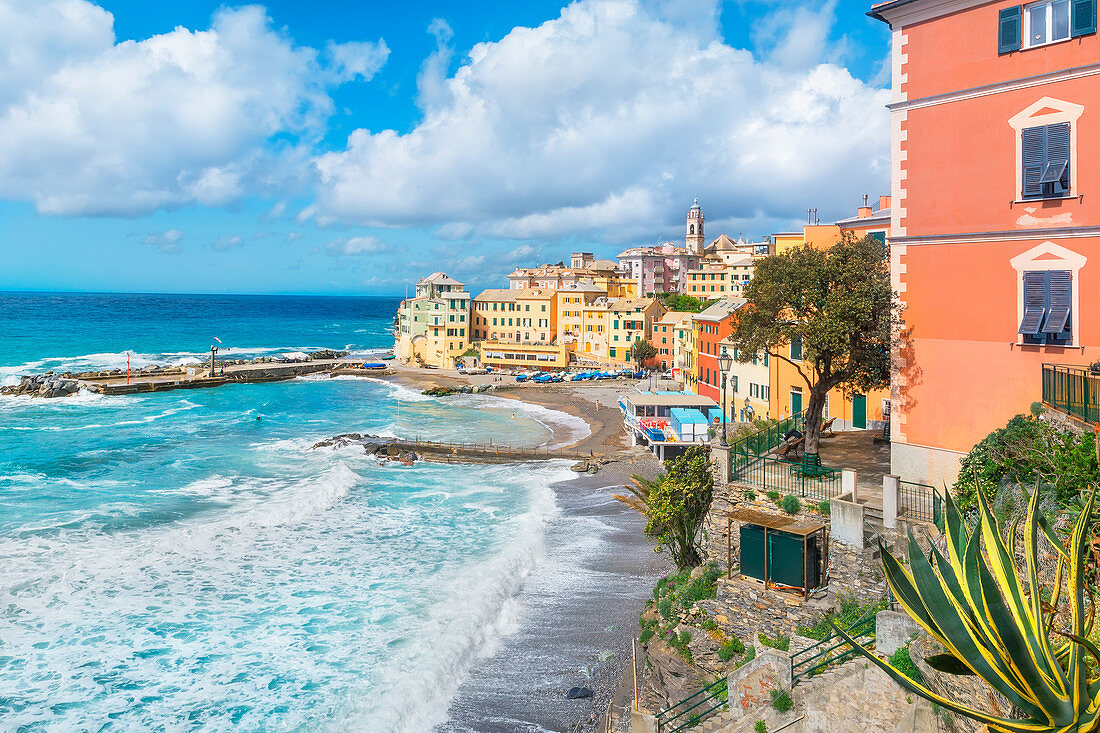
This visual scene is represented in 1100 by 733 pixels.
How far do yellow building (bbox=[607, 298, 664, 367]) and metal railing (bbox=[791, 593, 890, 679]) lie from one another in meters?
73.3

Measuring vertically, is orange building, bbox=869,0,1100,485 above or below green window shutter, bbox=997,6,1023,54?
below

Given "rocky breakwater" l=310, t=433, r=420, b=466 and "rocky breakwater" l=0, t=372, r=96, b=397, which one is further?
"rocky breakwater" l=0, t=372, r=96, b=397

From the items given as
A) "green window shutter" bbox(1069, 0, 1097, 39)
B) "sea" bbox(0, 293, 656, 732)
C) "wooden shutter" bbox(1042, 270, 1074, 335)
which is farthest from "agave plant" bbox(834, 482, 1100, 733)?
"green window shutter" bbox(1069, 0, 1097, 39)

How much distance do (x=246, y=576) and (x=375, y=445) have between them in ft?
67.5

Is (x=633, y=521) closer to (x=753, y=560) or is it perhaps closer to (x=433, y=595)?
(x=433, y=595)

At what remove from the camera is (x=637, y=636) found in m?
17.2

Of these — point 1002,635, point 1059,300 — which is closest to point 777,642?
point 1002,635

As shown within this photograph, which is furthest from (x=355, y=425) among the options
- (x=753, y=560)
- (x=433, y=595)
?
(x=753, y=560)

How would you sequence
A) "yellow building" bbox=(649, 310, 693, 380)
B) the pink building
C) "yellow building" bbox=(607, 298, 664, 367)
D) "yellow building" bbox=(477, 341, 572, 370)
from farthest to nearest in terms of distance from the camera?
the pink building
"yellow building" bbox=(477, 341, 572, 370)
"yellow building" bbox=(607, 298, 664, 367)
"yellow building" bbox=(649, 310, 693, 380)

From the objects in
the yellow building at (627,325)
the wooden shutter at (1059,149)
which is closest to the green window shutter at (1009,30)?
the wooden shutter at (1059,149)

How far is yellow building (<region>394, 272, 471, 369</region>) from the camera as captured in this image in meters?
94.6

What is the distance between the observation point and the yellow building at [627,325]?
8625cm

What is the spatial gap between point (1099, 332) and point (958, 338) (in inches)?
94.1

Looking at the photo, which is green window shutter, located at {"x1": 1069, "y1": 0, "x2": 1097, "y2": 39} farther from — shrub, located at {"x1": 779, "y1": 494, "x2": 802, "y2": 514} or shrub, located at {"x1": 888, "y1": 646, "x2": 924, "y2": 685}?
Result: shrub, located at {"x1": 888, "y1": 646, "x2": 924, "y2": 685}
